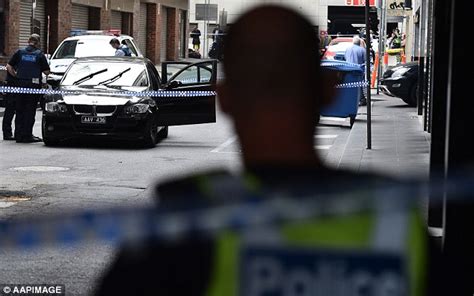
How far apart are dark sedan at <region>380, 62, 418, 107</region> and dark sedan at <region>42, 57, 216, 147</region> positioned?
27.2ft

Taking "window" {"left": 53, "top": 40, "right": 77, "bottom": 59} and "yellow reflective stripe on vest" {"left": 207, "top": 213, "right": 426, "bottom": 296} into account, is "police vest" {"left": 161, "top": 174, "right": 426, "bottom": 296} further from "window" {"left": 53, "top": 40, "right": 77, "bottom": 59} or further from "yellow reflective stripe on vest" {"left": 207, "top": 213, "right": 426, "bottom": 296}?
"window" {"left": 53, "top": 40, "right": 77, "bottom": 59}

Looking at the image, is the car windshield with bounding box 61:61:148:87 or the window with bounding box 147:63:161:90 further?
the window with bounding box 147:63:161:90

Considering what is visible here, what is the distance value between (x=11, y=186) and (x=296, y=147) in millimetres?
11238

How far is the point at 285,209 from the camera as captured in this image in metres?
1.44

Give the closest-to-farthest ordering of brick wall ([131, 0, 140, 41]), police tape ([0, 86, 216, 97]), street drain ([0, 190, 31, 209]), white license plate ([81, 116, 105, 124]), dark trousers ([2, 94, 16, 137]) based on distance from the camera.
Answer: street drain ([0, 190, 31, 209])
white license plate ([81, 116, 105, 124])
police tape ([0, 86, 216, 97])
dark trousers ([2, 94, 16, 137])
brick wall ([131, 0, 140, 41])

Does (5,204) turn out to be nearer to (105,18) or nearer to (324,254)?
(324,254)

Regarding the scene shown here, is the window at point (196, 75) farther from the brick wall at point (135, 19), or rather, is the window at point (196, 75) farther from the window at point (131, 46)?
the brick wall at point (135, 19)

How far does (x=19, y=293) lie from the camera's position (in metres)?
7.04

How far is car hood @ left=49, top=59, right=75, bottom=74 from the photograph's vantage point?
27.6 m

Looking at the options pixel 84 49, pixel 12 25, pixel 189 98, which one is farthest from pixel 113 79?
pixel 12 25

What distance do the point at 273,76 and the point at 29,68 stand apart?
16.6 m

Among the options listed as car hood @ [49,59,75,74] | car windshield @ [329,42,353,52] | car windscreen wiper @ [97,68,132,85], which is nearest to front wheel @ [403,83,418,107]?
car windshield @ [329,42,353,52]

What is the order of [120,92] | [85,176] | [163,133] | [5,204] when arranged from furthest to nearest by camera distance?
[163,133]
[120,92]
[85,176]
[5,204]

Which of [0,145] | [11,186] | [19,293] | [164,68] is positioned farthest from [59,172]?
[19,293]
